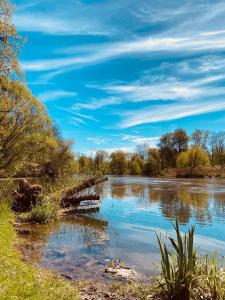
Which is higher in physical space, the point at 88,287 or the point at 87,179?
the point at 87,179

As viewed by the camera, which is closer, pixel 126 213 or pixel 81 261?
pixel 81 261

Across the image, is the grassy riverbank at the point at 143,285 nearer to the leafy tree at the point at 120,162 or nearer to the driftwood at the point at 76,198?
the driftwood at the point at 76,198

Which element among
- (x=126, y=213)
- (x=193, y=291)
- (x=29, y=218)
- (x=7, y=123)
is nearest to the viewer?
(x=193, y=291)

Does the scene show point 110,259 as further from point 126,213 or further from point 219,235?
point 126,213

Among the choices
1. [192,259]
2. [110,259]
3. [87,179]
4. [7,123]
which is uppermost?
[7,123]

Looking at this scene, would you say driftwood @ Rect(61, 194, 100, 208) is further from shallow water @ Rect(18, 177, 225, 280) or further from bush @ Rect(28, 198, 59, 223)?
bush @ Rect(28, 198, 59, 223)

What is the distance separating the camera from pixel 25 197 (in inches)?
761

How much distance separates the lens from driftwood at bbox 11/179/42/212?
19.1 m

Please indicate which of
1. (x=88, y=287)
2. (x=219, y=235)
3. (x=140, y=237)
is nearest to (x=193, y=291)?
(x=88, y=287)

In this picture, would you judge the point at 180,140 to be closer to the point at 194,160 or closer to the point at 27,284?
the point at 194,160

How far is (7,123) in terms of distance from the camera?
94.8 ft

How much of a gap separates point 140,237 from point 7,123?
1817cm

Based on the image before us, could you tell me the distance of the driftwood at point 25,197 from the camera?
19.1 m

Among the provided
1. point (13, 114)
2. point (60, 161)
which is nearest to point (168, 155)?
point (60, 161)
